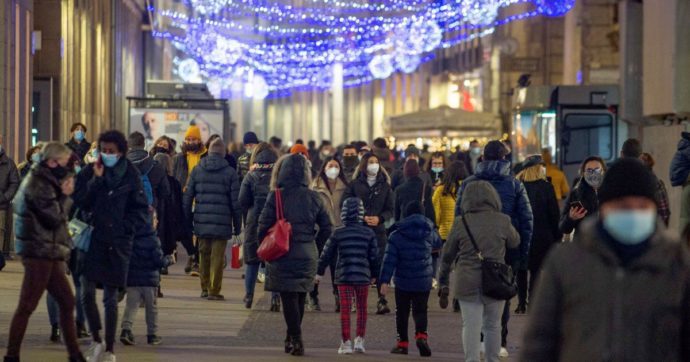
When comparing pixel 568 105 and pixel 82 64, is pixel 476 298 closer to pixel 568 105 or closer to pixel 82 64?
pixel 568 105

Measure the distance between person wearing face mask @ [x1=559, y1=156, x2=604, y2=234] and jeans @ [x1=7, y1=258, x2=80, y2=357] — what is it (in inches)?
209

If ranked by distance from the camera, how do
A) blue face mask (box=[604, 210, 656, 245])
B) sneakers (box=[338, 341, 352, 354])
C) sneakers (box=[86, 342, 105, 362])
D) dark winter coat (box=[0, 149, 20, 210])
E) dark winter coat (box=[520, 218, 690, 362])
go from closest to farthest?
blue face mask (box=[604, 210, 656, 245]), dark winter coat (box=[520, 218, 690, 362]), sneakers (box=[86, 342, 105, 362]), sneakers (box=[338, 341, 352, 354]), dark winter coat (box=[0, 149, 20, 210])

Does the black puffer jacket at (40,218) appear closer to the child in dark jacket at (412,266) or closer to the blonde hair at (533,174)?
the child in dark jacket at (412,266)

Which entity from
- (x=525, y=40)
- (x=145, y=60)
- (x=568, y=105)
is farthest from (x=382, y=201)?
(x=145, y=60)

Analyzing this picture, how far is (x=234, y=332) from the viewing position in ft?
49.1

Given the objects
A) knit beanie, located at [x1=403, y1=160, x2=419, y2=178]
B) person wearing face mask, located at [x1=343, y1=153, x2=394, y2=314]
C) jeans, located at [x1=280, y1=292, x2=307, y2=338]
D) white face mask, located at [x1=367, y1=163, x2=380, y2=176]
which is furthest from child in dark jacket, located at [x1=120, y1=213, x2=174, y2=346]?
white face mask, located at [x1=367, y1=163, x2=380, y2=176]

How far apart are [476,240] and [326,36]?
74.7 m

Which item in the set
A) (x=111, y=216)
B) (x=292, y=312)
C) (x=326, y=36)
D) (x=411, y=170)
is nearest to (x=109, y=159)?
(x=111, y=216)

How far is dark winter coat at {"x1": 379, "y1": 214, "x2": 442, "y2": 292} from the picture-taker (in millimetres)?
13312

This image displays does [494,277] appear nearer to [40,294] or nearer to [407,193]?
[40,294]

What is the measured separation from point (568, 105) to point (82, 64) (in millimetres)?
12957

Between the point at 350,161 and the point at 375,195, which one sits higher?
the point at 350,161

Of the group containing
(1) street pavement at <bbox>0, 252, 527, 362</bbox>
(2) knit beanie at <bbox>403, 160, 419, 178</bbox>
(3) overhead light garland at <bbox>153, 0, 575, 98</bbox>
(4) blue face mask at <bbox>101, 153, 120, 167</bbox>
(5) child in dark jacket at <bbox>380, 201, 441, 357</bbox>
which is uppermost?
(3) overhead light garland at <bbox>153, 0, 575, 98</bbox>

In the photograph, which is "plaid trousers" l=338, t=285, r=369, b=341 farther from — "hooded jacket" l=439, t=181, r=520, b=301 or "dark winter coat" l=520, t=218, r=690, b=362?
"dark winter coat" l=520, t=218, r=690, b=362
